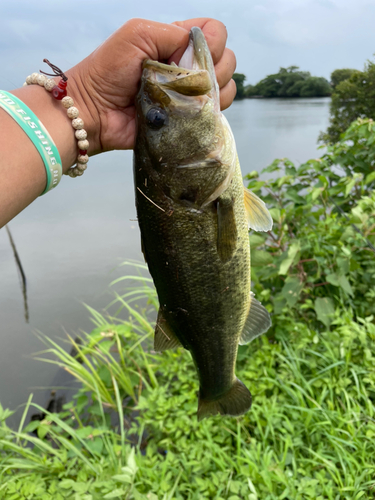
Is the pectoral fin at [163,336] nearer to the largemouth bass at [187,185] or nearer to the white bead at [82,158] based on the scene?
the largemouth bass at [187,185]

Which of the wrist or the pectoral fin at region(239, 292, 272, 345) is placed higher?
the wrist

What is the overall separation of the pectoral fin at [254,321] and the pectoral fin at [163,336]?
366 millimetres

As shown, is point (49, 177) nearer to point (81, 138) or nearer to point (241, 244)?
point (81, 138)

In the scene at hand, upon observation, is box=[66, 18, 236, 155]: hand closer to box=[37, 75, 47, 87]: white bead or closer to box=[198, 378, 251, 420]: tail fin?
box=[37, 75, 47, 87]: white bead

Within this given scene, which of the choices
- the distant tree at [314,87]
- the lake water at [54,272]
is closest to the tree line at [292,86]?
the distant tree at [314,87]

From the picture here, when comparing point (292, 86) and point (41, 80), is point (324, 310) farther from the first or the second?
point (292, 86)

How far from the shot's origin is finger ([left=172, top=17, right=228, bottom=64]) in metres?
1.38

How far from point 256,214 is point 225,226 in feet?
0.80

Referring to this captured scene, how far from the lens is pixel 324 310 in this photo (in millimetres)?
2889

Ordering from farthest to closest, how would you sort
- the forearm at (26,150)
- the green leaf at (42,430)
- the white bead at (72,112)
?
the green leaf at (42,430) → the white bead at (72,112) → the forearm at (26,150)

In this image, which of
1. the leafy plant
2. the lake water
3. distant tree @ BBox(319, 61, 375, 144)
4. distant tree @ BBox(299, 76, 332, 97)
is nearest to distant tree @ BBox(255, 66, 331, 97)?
distant tree @ BBox(299, 76, 332, 97)

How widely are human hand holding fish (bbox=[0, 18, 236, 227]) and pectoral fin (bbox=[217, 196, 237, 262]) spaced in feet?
2.07

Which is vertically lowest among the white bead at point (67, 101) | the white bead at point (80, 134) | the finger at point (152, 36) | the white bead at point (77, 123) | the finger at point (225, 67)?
the white bead at point (80, 134)

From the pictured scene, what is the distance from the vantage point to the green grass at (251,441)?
2029mm
